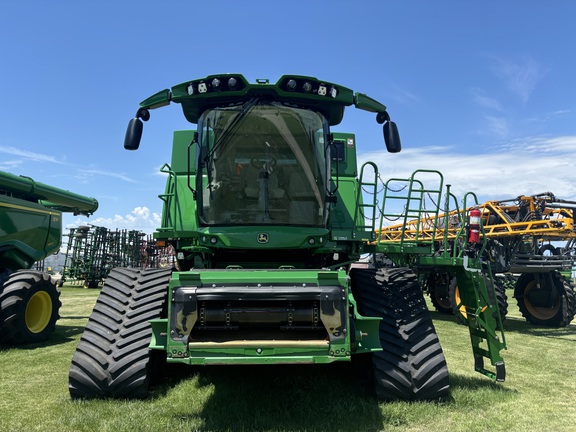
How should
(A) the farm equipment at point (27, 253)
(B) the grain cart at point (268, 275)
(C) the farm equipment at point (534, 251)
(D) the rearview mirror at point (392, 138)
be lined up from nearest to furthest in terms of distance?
(B) the grain cart at point (268, 275)
(D) the rearview mirror at point (392, 138)
(A) the farm equipment at point (27, 253)
(C) the farm equipment at point (534, 251)

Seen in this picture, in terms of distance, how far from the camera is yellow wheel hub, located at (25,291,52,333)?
8406 millimetres

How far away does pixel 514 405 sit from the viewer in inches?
188

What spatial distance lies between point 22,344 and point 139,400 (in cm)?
449

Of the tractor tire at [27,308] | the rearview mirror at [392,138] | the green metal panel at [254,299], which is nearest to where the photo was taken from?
the green metal panel at [254,299]

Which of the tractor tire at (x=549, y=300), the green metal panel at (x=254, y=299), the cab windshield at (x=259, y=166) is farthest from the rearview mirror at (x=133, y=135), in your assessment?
the tractor tire at (x=549, y=300)

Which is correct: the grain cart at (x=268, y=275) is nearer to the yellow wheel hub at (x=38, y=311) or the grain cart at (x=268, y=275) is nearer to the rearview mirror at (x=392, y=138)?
the rearview mirror at (x=392, y=138)

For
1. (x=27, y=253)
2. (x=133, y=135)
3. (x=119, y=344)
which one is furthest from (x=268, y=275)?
(x=27, y=253)

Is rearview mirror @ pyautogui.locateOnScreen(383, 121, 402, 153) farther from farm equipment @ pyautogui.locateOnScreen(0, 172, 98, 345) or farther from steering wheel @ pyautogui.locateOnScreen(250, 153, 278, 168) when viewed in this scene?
farm equipment @ pyautogui.locateOnScreen(0, 172, 98, 345)

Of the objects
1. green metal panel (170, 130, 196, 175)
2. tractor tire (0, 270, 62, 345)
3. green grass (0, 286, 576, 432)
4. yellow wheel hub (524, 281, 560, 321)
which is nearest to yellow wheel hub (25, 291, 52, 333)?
tractor tire (0, 270, 62, 345)

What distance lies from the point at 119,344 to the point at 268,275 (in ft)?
5.74

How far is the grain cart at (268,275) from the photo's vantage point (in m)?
4.04

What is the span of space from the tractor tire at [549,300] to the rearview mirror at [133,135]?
11105 millimetres

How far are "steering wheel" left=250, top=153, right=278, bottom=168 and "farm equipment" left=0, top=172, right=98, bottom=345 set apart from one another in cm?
511

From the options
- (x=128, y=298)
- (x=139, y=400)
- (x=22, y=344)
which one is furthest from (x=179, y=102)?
(x=22, y=344)
